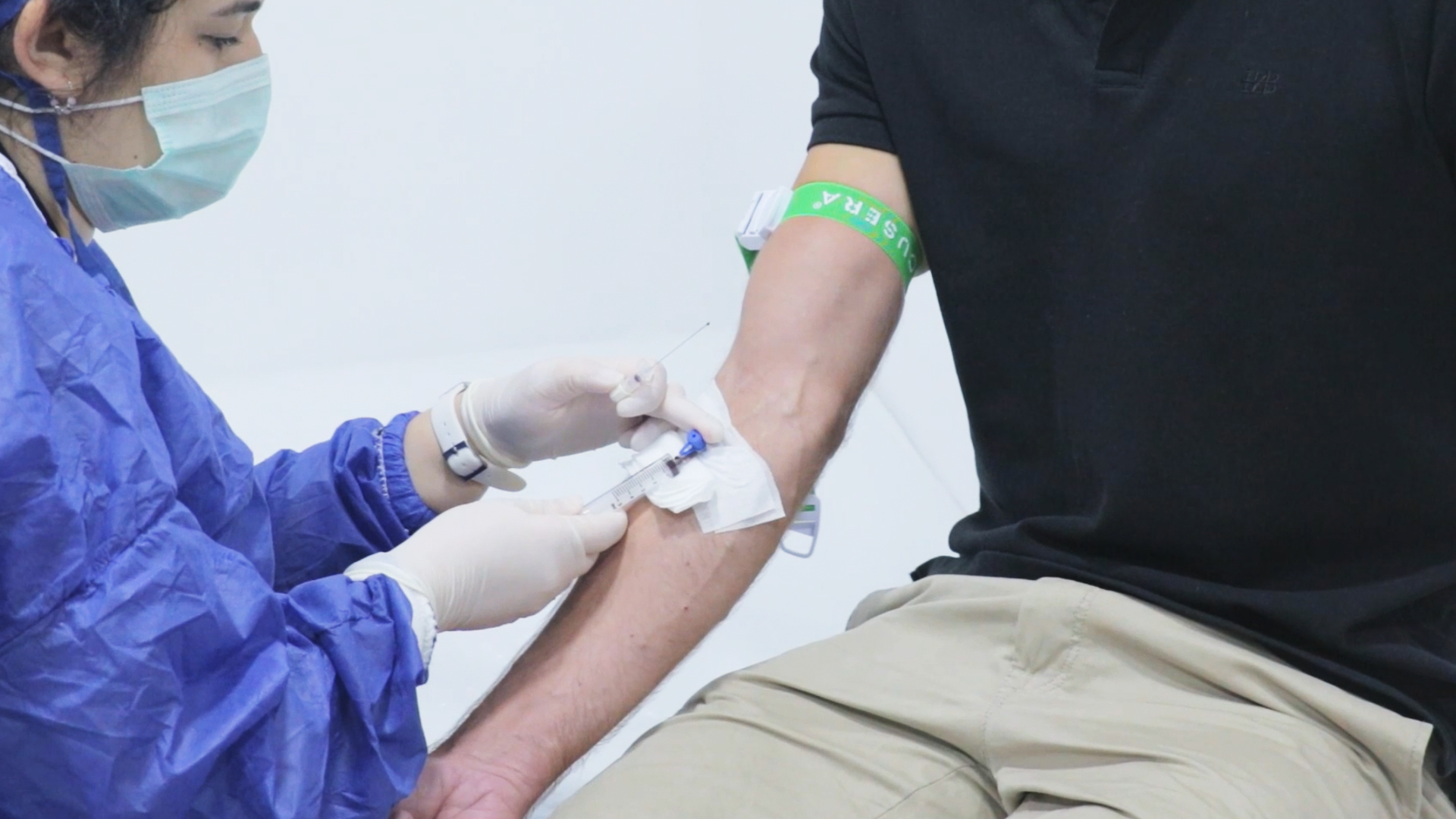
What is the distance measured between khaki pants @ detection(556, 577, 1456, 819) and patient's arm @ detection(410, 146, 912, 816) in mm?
84

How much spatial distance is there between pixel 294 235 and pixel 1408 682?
101 inches

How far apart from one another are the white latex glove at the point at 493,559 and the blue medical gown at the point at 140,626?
11 cm

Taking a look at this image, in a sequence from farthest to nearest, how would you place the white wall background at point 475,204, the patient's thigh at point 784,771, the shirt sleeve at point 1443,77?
the white wall background at point 475,204 < the patient's thigh at point 784,771 < the shirt sleeve at point 1443,77

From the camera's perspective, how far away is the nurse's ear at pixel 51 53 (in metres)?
1.16

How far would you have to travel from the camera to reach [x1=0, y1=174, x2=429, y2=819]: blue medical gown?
1007 mm

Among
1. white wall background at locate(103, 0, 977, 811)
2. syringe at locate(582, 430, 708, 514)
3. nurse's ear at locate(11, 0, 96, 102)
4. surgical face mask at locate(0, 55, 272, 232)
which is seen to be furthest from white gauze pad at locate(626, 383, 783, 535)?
white wall background at locate(103, 0, 977, 811)

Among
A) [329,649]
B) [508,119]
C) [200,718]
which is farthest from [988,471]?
[508,119]

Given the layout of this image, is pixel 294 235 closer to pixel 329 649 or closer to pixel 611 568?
pixel 611 568

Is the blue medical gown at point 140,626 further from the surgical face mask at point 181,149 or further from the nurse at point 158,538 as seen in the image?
the surgical face mask at point 181,149

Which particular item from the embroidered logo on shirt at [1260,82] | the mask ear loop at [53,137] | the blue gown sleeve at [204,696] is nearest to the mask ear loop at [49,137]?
the mask ear loop at [53,137]

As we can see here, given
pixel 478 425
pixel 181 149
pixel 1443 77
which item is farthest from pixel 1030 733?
pixel 181 149

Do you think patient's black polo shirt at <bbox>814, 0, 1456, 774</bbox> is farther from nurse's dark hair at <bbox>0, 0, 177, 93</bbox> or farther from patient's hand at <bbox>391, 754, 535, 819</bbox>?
nurse's dark hair at <bbox>0, 0, 177, 93</bbox>

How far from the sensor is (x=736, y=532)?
4.78 feet

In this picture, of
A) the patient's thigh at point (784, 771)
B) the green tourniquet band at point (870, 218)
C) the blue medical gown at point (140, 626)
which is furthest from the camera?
the green tourniquet band at point (870, 218)
